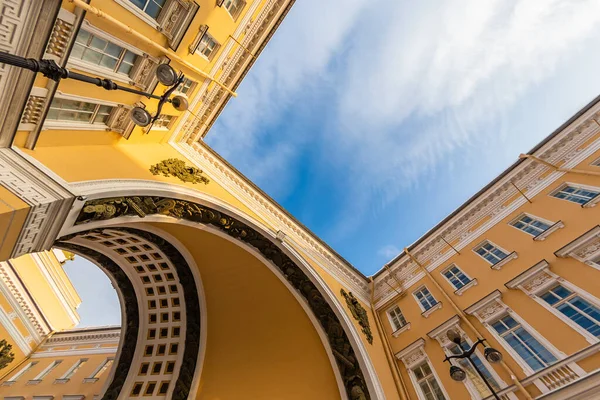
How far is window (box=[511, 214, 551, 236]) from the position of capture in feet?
35.7

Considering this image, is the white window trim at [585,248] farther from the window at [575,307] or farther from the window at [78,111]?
the window at [78,111]

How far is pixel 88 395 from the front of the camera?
52.1 ft

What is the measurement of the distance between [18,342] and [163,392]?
46.8ft

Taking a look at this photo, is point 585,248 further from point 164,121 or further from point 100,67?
point 100,67

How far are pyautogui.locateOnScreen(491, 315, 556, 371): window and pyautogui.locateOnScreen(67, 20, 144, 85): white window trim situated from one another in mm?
13582

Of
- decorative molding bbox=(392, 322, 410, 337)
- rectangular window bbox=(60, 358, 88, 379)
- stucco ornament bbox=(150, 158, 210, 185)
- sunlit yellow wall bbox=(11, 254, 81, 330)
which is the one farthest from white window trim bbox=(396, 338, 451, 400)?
sunlit yellow wall bbox=(11, 254, 81, 330)

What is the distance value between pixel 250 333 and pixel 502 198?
499 inches

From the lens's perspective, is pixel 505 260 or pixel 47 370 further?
pixel 47 370

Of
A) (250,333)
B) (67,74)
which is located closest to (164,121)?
(67,74)

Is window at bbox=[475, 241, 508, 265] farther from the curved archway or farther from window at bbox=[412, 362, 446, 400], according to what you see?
the curved archway

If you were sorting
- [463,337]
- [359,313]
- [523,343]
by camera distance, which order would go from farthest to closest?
[359,313] → [463,337] → [523,343]

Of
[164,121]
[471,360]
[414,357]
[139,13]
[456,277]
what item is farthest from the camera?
[456,277]

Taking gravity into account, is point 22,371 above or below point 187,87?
below

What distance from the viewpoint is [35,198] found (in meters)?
5.06
